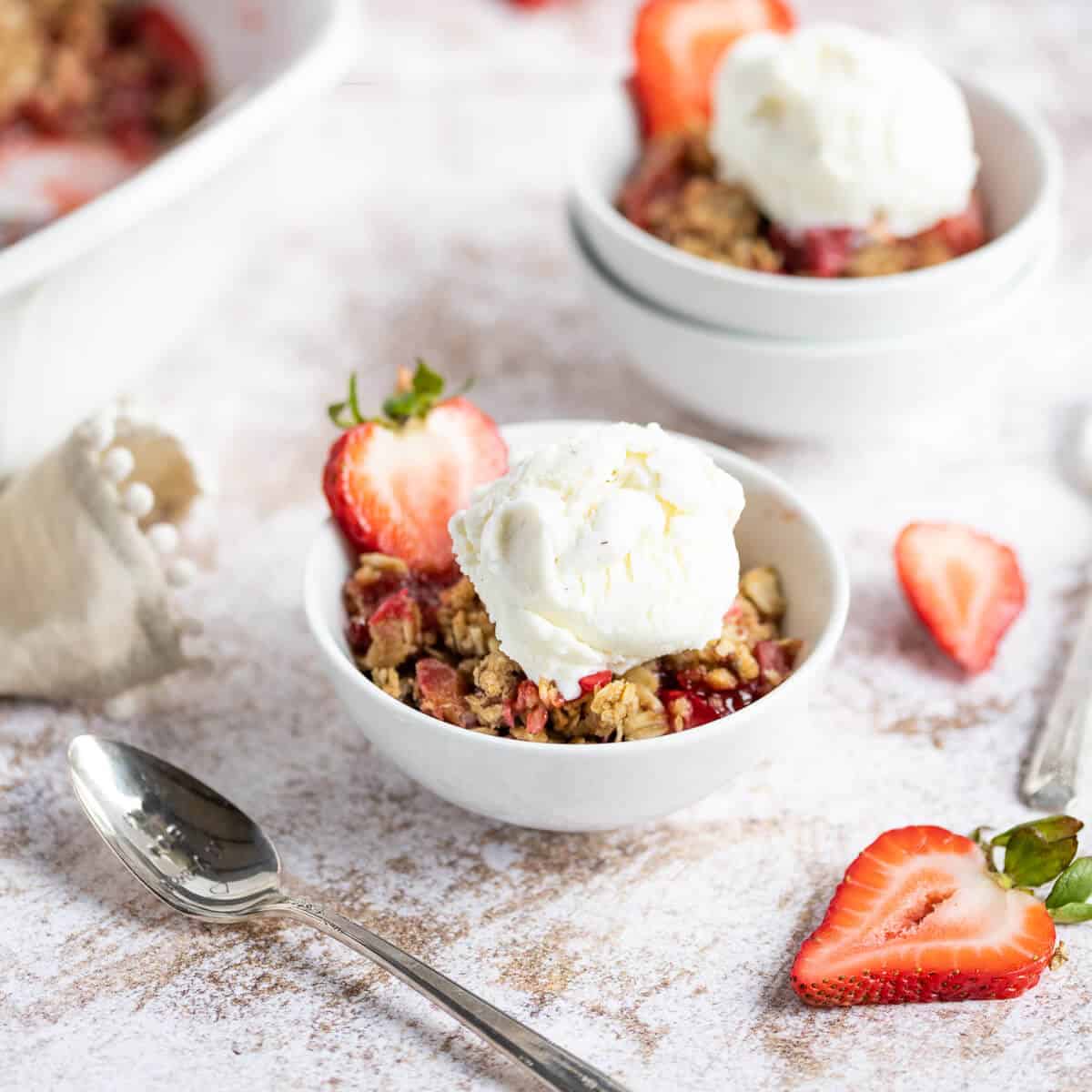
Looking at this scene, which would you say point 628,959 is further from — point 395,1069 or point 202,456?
point 202,456

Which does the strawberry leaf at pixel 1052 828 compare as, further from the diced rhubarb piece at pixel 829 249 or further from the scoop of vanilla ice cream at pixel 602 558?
the diced rhubarb piece at pixel 829 249

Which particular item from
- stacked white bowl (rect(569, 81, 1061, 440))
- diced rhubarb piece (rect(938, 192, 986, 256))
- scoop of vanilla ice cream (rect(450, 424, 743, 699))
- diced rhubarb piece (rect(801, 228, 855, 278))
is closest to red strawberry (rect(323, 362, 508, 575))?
scoop of vanilla ice cream (rect(450, 424, 743, 699))

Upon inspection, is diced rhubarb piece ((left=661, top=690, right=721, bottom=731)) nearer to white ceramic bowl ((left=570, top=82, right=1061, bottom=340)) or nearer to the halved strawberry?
white ceramic bowl ((left=570, top=82, right=1061, bottom=340))

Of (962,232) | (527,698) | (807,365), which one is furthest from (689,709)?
(962,232)

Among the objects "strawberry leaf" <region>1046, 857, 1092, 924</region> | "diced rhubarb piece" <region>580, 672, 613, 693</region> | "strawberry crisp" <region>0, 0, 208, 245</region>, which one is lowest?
"strawberry leaf" <region>1046, 857, 1092, 924</region>

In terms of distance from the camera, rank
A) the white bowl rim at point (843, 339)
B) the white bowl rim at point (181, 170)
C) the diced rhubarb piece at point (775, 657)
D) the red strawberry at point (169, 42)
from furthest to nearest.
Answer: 1. the red strawberry at point (169, 42)
2. the white bowl rim at point (843, 339)
3. the white bowl rim at point (181, 170)
4. the diced rhubarb piece at point (775, 657)

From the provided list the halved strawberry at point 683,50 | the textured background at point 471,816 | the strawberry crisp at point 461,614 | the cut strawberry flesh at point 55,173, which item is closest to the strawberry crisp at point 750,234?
the halved strawberry at point 683,50
